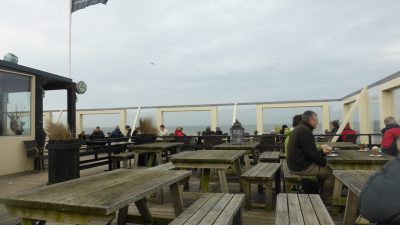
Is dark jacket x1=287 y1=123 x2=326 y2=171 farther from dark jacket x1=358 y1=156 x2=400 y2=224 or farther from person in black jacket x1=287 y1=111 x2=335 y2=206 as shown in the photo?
Answer: dark jacket x1=358 y1=156 x2=400 y2=224

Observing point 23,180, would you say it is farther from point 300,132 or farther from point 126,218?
point 300,132

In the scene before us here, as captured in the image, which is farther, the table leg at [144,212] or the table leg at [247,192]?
the table leg at [247,192]

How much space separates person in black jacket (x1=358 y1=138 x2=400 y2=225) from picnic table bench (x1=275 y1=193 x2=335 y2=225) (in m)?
0.87

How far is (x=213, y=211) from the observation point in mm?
2668

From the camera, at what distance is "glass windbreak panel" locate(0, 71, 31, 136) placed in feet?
23.9

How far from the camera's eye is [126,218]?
3.32 m

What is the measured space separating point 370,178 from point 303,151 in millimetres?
2556

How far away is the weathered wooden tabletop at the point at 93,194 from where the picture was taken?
A: 6.22ft

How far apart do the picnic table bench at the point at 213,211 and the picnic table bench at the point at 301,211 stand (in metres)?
0.35

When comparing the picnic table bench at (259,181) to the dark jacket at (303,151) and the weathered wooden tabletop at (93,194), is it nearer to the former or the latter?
the dark jacket at (303,151)

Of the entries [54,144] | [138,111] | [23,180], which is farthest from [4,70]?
[138,111]

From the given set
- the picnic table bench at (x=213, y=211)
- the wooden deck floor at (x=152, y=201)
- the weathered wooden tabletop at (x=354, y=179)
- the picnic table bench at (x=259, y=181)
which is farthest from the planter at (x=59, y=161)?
the weathered wooden tabletop at (x=354, y=179)

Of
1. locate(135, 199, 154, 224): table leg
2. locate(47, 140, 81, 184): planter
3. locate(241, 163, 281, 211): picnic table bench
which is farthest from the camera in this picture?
locate(47, 140, 81, 184): planter

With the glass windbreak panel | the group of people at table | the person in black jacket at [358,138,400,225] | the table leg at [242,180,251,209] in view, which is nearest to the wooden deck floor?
the table leg at [242,180,251,209]
